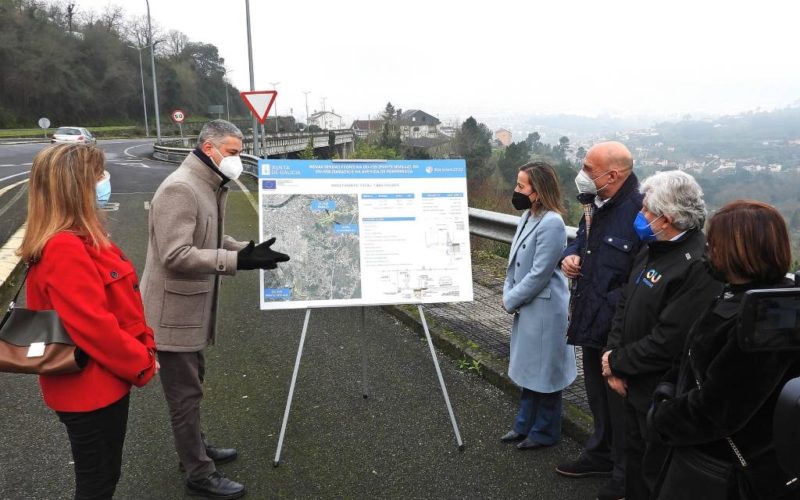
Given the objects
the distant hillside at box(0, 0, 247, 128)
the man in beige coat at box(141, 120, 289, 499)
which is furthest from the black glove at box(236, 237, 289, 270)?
the distant hillside at box(0, 0, 247, 128)

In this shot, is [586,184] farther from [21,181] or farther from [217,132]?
[21,181]

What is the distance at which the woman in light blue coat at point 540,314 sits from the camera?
342 centimetres

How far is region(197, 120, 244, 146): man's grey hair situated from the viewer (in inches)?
120

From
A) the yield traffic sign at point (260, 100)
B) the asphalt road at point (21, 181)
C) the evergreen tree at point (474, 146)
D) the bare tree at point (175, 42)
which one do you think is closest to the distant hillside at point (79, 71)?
the bare tree at point (175, 42)

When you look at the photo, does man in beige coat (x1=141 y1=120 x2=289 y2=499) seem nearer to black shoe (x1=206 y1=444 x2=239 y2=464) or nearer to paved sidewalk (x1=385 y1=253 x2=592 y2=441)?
black shoe (x1=206 y1=444 x2=239 y2=464)

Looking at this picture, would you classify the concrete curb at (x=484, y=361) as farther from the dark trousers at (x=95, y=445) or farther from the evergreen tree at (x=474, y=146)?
the evergreen tree at (x=474, y=146)

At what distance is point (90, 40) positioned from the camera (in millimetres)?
72750

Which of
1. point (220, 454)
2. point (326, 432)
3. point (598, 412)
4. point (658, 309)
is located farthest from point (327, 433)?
point (658, 309)

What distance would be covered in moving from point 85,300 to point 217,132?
4.16 ft

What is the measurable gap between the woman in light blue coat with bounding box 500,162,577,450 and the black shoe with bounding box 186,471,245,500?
1.65 meters

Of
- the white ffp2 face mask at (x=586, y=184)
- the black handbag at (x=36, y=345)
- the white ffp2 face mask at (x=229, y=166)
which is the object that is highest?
the white ffp2 face mask at (x=229, y=166)

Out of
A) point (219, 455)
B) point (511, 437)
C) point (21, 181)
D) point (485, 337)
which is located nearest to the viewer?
point (219, 455)

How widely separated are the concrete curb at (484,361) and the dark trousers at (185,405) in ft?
7.08

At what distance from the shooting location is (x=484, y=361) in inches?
176
